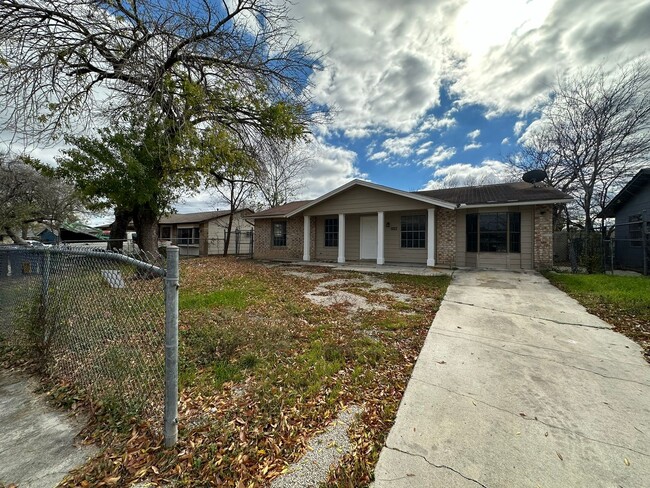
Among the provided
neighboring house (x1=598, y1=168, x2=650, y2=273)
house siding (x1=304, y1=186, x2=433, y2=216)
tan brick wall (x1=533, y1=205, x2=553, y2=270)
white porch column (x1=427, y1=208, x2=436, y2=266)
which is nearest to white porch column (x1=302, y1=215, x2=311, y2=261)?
→ house siding (x1=304, y1=186, x2=433, y2=216)

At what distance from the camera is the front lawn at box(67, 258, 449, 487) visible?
5.79ft

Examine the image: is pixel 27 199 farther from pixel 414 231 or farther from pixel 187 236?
pixel 414 231

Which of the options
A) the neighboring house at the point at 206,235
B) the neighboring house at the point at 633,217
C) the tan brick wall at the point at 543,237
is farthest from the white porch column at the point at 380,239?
the neighboring house at the point at 206,235

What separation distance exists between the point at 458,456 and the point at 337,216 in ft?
43.1

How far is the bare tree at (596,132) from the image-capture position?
12938mm

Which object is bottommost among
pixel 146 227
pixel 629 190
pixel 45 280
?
pixel 45 280

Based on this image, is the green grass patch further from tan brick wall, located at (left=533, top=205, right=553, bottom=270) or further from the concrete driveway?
the concrete driveway

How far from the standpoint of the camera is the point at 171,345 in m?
1.84

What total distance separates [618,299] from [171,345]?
8.38 m

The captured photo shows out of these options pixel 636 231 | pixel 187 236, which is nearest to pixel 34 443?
pixel 636 231

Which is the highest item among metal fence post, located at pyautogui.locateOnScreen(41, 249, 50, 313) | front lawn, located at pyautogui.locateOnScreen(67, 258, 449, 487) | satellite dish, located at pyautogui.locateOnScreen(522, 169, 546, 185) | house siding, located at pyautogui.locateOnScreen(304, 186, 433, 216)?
satellite dish, located at pyautogui.locateOnScreen(522, 169, 546, 185)

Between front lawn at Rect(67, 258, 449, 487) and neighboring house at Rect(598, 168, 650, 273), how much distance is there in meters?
11.6

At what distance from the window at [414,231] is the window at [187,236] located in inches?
683

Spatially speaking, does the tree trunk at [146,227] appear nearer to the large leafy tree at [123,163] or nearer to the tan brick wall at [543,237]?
the large leafy tree at [123,163]
